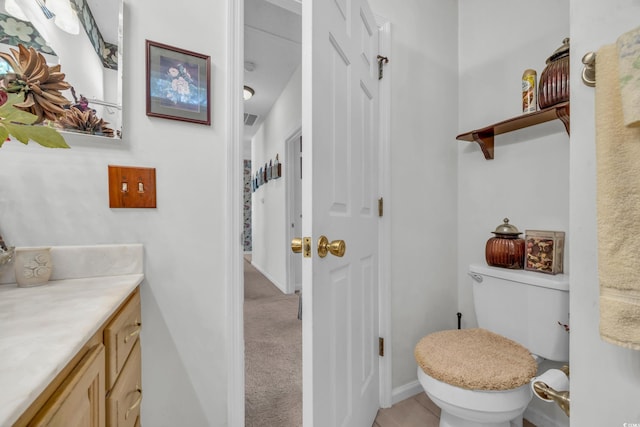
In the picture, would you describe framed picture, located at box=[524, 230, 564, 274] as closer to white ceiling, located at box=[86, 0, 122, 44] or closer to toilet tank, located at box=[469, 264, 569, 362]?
toilet tank, located at box=[469, 264, 569, 362]

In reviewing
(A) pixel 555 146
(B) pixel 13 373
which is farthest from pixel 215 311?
(A) pixel 555 146

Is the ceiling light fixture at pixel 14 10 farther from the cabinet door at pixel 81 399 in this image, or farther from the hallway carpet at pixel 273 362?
the hallway carpet at pixel 273 362

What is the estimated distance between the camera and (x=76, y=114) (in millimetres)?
920

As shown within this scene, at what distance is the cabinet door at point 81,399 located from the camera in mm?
380

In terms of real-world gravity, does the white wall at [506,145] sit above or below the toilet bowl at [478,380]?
above

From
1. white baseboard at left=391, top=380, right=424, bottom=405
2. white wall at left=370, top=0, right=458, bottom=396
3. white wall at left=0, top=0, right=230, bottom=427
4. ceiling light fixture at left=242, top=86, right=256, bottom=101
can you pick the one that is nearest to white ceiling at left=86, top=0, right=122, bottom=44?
white wall at left=0, top=0, right=230, bottom=427

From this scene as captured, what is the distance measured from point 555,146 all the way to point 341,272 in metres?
1.23

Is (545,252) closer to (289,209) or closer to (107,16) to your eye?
(107,16)

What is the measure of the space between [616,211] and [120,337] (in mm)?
1105

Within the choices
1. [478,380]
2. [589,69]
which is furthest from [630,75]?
[478,380]

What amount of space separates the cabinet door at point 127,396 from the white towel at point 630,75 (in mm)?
1161

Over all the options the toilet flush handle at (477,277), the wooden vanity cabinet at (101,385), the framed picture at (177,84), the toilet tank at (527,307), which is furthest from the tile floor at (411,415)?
the framed picture at (177,84)

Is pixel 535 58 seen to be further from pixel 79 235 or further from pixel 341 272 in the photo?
pixel 79 235

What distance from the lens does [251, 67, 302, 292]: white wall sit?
3.27 meters
